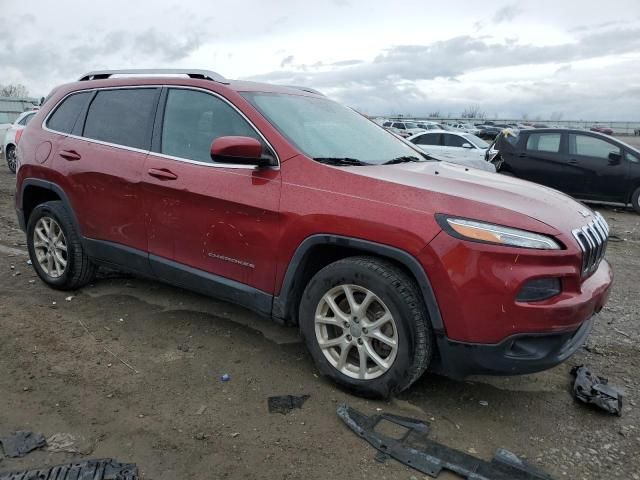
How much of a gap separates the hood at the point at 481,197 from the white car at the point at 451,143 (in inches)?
467

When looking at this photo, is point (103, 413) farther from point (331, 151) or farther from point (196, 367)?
point (331, 151)

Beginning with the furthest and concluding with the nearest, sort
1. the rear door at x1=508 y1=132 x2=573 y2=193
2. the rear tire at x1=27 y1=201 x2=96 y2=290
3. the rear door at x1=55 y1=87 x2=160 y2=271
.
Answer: the rear door at x1=508 y1=132 x2=573 y2=193 < the rear tire at x1=27 y1=201 x2=96 y2=290 < the rear door at x1=55 y1=87 x2=160 y2=271

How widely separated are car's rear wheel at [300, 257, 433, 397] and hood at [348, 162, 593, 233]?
1.49 ft

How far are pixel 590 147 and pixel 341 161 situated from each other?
908 centimetres

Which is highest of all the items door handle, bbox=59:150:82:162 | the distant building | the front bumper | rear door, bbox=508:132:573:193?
the distant building

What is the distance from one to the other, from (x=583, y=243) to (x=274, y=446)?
6.30ft

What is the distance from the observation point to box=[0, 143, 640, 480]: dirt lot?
263cm

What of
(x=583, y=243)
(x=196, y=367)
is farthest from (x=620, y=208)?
(x=196, y=367)

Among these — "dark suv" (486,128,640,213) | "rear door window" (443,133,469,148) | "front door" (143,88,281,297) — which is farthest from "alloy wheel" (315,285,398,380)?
"rear door window" (443,133,469,148)

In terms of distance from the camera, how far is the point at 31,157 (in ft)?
15.5

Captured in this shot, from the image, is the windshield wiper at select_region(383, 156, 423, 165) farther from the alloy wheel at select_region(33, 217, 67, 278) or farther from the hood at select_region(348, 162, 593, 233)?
the alloy wheel at select_region(33, 217, 67, 278)

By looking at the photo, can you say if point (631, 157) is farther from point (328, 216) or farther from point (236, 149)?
point (236, 149)

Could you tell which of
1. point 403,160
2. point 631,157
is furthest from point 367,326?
point 631,157

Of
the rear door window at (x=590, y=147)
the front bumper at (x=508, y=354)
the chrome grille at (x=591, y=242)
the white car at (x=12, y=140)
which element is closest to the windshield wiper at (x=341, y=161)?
the front bumper at (x=508, y=354)
